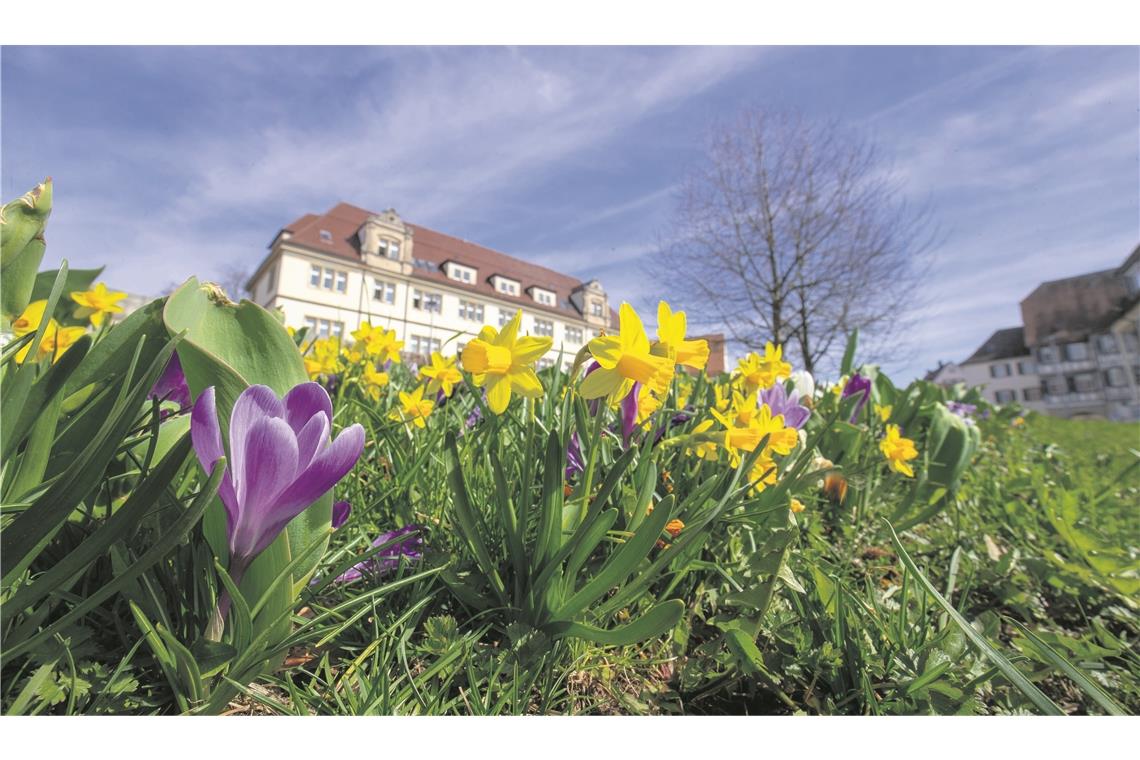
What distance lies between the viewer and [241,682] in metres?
0.51

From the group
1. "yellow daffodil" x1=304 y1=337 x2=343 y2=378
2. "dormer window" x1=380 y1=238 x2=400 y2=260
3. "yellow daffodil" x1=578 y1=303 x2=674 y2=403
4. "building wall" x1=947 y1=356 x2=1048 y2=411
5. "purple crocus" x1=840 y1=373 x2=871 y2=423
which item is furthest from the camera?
"building wall" x1=947 y1=356 x2=1048 y2=411

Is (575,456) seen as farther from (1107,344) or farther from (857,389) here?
(1107,344)

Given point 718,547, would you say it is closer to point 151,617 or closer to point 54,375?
point 151,617

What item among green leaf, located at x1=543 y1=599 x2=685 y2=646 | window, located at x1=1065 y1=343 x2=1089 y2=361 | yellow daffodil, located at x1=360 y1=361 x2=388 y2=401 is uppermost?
window, located at x1=1065 y1=343 x2=1089 y2=361

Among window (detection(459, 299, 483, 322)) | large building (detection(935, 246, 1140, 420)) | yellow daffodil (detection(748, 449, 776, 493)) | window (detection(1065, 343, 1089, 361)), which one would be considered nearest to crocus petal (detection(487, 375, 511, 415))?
yellow daffodil (detection(748, 449, 776, 493))

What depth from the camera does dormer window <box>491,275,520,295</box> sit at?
25.6 meters

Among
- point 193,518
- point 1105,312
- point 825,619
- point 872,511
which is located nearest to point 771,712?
point 825,619

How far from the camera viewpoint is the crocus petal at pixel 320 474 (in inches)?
17.9

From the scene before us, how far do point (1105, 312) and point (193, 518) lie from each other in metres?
43.0

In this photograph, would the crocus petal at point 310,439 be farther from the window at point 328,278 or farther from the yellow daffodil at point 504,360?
the window at point 328,278

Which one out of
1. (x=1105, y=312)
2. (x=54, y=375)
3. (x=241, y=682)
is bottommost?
(x=241, y=682)

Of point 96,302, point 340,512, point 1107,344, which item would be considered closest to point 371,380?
point 96,302

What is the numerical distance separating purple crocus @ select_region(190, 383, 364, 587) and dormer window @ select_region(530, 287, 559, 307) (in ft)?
85.8

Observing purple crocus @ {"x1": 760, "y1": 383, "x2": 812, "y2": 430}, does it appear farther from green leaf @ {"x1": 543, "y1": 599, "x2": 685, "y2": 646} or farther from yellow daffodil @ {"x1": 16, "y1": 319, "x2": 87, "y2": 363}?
yellow daffodil @ {"x1": 16, "y1": 319, "x2": 87, "y2": 363}
